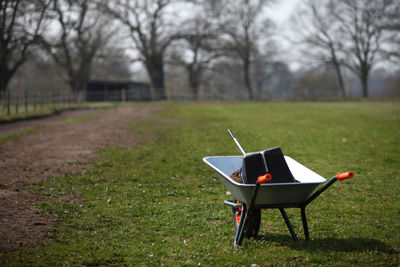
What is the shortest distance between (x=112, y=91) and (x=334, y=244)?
42466 millimetres

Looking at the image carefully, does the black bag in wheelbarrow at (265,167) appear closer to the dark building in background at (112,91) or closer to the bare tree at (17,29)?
the bare tree at (17,29)

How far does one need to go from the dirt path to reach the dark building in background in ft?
91.3

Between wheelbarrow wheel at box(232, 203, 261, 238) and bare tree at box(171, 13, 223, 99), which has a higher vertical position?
bare tree at box(171, 13, 223, 99)

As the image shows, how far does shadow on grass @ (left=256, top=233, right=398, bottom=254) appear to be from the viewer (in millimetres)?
3775

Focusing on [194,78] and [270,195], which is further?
[194,78]

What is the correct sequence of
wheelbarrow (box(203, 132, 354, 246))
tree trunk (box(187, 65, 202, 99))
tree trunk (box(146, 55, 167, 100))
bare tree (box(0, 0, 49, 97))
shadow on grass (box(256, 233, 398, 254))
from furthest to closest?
tree trunk (box(187, 65, 202, 99)), tree trunk (box(146, 55, 167, 100)), bare tree (box(0, 0, 49, 97)), shadow on grass (box(256, 233, 398, 254)), wheelbarrow (box(203, 132, 354, 246))

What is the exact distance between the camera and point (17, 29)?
3253 centimetres

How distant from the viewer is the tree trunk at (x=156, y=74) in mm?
43531

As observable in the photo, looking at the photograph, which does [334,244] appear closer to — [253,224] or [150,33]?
[253,224]

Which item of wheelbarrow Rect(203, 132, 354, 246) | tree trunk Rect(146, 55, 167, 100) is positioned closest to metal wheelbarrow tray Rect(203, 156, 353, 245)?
wheelbarrow Rect(203, 132, 354, 246)

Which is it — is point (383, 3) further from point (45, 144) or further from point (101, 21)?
point (45, 144)

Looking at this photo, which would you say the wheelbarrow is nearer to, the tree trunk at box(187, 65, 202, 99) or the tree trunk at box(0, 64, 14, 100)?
the tree trunk at box(0, 64, 14, 100)

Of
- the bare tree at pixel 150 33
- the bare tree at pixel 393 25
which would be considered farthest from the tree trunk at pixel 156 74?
the bare tree at pixel 393 25

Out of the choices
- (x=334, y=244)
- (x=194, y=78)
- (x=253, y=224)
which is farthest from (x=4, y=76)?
(x=334, y=244)
